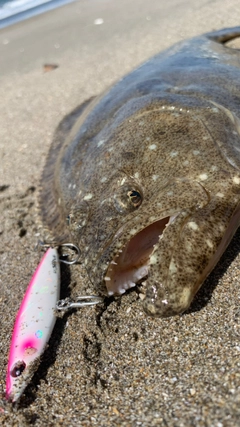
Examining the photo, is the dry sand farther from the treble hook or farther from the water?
the water

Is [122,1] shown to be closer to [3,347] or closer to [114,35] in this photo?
[114,35]

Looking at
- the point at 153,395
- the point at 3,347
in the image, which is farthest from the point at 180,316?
the point at 3,347

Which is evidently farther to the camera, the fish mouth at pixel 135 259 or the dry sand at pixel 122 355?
the fish mouth at pixel 135 259

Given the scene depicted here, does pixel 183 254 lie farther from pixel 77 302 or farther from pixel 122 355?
pixel 77 302

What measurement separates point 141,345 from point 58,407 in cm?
62

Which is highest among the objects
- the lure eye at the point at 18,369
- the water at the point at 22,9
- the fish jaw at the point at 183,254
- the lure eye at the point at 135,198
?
the lure eye at the point at 135,198

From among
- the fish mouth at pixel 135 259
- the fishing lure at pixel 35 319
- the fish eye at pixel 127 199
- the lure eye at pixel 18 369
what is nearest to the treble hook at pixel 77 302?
the fishing lure at pixel 35 319

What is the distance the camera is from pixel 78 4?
1236 centimetres

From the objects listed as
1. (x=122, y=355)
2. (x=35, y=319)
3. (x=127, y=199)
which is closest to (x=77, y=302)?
(x=35, y=319)

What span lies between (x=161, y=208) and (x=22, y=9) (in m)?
13.5

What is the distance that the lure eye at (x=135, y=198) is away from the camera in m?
2.70

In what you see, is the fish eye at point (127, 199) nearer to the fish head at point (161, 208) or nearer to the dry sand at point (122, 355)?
the fish head at point (161, 208)

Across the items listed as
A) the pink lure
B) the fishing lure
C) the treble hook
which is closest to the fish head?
the treble hook

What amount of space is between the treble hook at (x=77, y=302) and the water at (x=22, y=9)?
37.9ft
